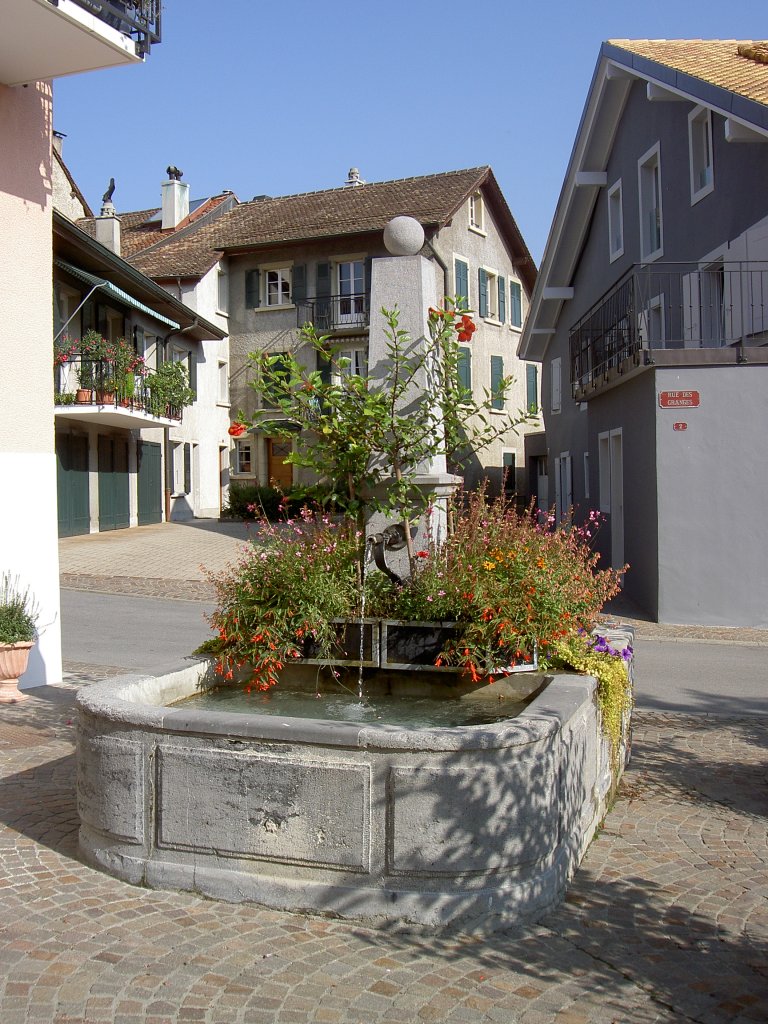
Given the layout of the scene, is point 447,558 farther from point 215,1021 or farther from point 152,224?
point 152,224

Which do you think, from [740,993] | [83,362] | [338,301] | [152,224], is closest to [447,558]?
[740,993]

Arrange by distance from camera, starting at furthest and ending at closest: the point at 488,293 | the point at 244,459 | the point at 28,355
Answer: the point at 488,293
the point at 244,459
the point at 28,355

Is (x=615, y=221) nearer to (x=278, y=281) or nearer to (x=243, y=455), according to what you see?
(x=278, y=281)

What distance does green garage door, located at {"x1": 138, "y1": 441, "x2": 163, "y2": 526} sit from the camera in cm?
2788

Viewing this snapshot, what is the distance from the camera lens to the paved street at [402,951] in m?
3.44

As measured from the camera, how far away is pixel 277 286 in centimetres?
3344

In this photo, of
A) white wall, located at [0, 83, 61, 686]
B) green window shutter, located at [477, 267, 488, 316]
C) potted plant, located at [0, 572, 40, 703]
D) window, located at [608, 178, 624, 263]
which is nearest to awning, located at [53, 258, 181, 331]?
window, located at [608, 178, 624, 263]

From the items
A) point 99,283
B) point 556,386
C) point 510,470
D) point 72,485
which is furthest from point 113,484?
point 510,470

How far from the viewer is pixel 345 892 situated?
13.6ft

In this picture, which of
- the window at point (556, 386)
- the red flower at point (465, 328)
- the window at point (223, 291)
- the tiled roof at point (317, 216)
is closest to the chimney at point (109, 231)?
the tiled roof at point (317, 216)

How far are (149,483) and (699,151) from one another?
17.6 m

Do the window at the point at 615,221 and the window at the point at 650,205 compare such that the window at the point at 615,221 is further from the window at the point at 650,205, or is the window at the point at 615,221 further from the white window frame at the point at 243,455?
the white window frame at the point at 243,455

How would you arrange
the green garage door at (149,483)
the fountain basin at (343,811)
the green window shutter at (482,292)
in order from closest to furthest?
1. the fountain basin at (343,811)
2. the green garage door at (149,483)
3. the green window shutter at (482,292)

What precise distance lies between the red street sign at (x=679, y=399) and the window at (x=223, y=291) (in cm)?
2254
